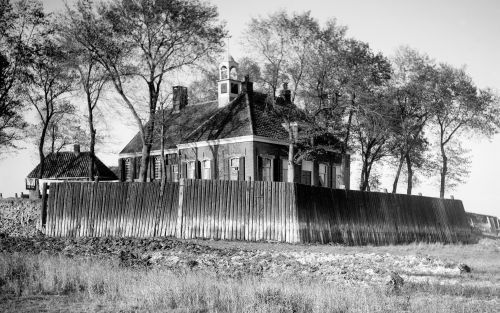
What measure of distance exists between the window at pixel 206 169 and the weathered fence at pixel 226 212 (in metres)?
12.2

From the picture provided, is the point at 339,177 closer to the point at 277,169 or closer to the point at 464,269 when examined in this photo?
the point at 277,169

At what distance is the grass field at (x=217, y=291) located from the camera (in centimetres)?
1083

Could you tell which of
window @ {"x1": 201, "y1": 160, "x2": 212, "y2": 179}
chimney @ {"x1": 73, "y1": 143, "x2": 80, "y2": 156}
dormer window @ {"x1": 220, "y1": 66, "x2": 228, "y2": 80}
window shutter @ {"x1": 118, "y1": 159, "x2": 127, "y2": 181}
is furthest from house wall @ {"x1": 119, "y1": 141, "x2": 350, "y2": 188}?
chimney @ {"x1": 73, "y1": 143, "x2": 80, "y2": 156}

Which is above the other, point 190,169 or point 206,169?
point 190,169

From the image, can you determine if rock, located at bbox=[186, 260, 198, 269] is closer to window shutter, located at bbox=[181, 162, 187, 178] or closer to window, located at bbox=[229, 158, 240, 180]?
window, located at bbox=[229, 158, 240, 180]

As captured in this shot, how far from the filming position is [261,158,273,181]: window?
3797 cm

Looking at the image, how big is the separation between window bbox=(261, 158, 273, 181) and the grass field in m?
21.2

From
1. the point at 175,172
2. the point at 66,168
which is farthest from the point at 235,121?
the point at 66,168

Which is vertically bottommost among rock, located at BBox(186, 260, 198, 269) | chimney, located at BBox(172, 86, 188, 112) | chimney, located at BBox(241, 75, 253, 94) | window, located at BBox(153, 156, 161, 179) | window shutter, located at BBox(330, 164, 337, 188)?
rock, located at BBox(186, 260, 198, 269)

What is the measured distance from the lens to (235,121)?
3975cm

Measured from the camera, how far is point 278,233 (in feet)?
85.0

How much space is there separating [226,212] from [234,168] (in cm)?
1199

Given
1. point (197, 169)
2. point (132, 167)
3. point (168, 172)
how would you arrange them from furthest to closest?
point (132, 167)
point (168, 172)
point (197, 169)

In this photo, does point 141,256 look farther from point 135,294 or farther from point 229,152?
point 229,152
